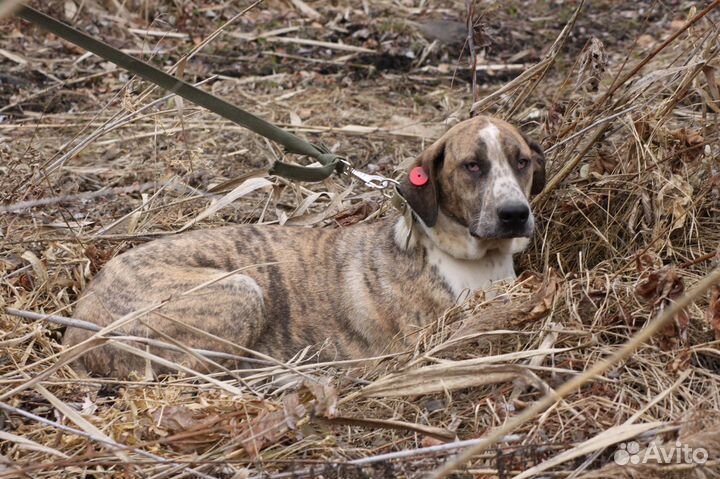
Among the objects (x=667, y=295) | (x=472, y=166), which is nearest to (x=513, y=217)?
(x=472, y=166)

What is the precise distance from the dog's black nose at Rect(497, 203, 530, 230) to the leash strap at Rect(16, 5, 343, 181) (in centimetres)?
119

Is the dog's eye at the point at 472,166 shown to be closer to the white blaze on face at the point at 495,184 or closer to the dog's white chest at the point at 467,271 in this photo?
the white blaze on face at the point at 495,184

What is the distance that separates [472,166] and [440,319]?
0.96 m

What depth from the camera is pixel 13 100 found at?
9.00m

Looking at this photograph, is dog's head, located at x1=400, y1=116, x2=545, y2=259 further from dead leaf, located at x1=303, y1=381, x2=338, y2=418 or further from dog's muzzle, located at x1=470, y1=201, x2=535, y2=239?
dead leaf, located at x1=303, y1=381, x2=338, y2=418

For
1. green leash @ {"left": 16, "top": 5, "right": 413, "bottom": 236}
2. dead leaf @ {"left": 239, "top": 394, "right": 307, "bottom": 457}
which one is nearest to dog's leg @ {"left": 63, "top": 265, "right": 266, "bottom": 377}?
green leash @ {"left": 16, "top": 5, "right": 413, "bottom": 236}

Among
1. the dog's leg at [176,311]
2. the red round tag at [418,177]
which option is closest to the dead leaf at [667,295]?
the red round tag at [418,177]

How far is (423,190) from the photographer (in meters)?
5.46

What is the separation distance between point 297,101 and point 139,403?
5.41 m

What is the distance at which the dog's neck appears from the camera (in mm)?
5480

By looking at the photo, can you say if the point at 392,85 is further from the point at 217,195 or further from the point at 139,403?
the point at 139,403

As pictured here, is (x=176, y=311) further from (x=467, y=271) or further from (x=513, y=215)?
(x=513, y=215)

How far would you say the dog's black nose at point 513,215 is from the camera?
5.12 meters

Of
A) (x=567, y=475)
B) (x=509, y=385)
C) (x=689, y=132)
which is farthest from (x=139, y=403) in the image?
→ (x=689, y=132)
